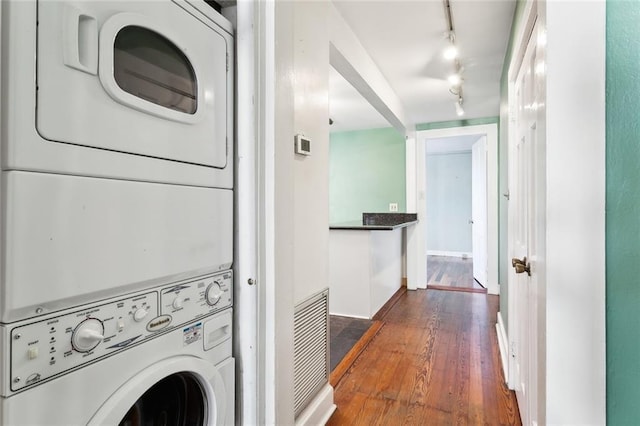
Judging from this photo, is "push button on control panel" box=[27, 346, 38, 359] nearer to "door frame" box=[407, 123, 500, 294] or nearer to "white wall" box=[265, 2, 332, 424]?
"white wall" box=[265, 2, 332, 424]

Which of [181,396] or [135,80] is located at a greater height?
[135,80]

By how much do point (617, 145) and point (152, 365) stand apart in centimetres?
118

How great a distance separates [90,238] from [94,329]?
196mm

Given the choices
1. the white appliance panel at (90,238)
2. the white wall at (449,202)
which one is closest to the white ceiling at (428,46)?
the white appliance panel at (90,238)

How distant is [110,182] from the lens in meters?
0.73

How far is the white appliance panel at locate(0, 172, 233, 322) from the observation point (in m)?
0.59

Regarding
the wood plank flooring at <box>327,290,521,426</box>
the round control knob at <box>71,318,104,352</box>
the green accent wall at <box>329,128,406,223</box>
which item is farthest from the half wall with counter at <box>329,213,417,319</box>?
the round control knob at <box>71,318,104,352</box>

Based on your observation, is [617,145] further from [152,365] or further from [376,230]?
[376,230]

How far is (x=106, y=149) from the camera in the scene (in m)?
0.73

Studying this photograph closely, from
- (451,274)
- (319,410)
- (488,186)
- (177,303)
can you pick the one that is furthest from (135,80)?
(451,274)

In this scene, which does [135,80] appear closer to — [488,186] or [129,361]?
[129,361]

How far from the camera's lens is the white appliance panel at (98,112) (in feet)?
1.93

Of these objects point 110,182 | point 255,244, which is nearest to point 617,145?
point 255,244

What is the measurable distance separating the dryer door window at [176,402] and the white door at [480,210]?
13.6ft
